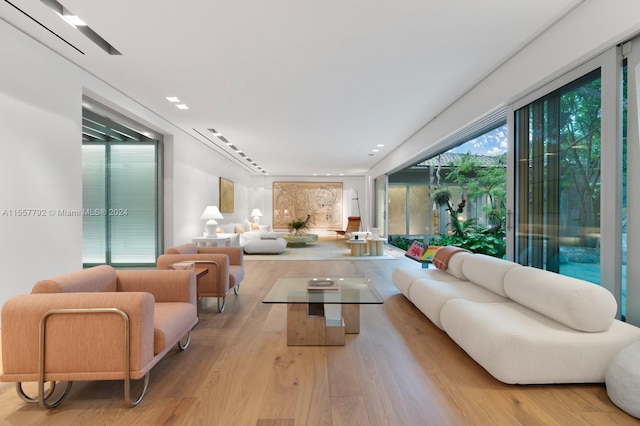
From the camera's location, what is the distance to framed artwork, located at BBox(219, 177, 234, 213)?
9.48 metres

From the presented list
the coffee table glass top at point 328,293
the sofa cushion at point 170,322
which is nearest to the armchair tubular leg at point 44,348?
the sofa cushion at point 170,322

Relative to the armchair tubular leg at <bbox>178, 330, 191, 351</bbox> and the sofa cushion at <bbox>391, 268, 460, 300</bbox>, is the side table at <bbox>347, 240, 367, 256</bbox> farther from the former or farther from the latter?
the armchair tubular leg at <bbox>178, 330, 191, 351</bbox>

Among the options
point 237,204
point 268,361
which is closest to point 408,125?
point 268,361

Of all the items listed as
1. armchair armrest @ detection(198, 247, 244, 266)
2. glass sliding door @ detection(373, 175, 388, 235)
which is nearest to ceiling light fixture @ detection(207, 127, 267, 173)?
armchair armrest @ detection(198, 247, 244, 266)

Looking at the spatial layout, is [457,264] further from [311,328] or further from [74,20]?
[74,20]

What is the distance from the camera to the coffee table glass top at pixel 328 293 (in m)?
2.79

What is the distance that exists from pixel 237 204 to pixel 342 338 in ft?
30.8

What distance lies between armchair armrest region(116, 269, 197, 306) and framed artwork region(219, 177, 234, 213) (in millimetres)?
6649

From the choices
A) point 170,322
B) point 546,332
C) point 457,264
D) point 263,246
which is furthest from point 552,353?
point 263,246

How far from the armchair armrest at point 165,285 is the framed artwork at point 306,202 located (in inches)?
470

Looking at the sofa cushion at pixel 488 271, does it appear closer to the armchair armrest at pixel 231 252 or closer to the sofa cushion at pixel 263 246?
the armchair armrest at pixel 231 252

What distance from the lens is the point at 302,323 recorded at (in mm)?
2916

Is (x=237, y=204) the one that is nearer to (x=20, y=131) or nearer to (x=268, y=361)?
(x=20, y=131)

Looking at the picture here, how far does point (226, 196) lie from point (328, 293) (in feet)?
24.8
